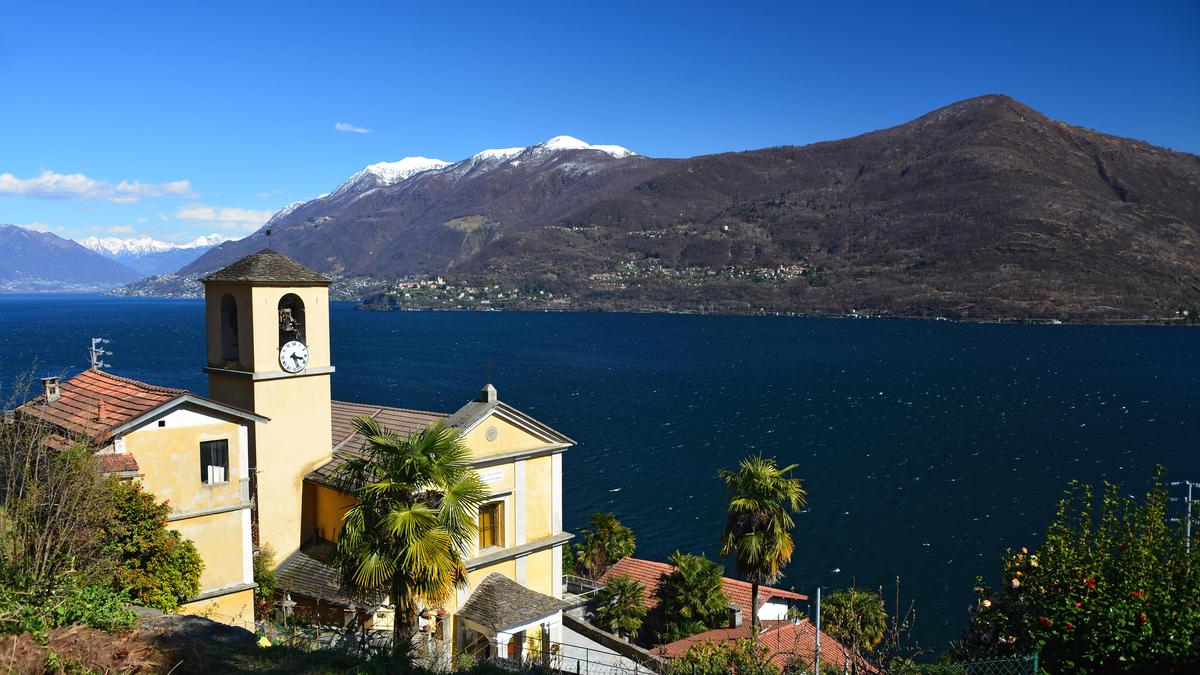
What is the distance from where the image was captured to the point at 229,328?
746 inches

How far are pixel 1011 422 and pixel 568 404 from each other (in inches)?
1535

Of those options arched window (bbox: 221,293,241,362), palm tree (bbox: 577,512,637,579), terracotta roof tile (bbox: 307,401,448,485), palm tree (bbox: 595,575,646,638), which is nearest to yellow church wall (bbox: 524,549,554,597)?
terracotta roof tile (bbox: 307,401,448,485)

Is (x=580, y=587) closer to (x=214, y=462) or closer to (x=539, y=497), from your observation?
(x=539, y=497)

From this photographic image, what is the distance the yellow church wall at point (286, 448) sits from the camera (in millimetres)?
17875

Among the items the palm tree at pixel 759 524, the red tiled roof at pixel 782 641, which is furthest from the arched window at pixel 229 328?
the palm tree at pixel 759 524

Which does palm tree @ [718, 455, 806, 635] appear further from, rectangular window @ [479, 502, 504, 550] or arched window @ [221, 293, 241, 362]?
arched window @ [221, 293, 241, 362]

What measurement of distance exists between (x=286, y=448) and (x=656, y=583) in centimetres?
1318

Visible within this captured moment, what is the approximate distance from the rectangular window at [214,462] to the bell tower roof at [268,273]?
173 inches

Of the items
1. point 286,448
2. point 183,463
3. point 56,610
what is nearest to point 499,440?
point 286,448

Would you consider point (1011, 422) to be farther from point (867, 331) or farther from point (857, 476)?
point (867, 331)

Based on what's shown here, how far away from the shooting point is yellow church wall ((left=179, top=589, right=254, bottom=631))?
14797 millimetres

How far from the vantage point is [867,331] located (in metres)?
172

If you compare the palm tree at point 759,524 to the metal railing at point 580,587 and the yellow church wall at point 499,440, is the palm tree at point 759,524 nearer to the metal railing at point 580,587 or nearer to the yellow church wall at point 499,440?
the yellow church wall at point 499,440

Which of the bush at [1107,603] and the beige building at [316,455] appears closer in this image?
the bush at [1107,603]
